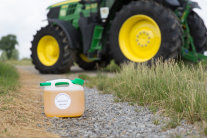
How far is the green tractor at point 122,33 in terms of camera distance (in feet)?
21.0

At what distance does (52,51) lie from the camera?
30.0 ft

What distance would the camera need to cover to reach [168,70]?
150 inches

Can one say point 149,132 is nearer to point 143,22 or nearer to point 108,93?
point 108,93

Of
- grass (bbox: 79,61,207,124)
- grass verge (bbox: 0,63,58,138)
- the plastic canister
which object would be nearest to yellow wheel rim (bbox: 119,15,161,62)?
grass (bbox: 79,61,207,124)

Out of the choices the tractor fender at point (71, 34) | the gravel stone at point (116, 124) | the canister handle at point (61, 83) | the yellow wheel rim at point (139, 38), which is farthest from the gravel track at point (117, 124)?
the tractor fender at point (71, 34)

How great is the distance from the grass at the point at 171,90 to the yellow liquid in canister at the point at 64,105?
0.96 meters

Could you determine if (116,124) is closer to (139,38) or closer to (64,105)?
(64,105)

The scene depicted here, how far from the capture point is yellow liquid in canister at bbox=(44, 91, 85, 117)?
3.29 meters

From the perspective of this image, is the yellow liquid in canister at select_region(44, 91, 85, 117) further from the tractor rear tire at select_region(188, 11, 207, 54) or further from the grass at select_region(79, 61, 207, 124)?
the tractor rear tire at select_region(188, 11, 207, 54)

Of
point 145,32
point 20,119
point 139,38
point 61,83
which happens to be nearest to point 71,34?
point 139,38

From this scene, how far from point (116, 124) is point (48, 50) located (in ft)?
22.6

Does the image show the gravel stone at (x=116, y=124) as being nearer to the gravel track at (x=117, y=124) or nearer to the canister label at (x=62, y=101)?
the gravel track at (x=117, y=124)

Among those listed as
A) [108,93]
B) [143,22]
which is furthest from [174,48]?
[108,93]

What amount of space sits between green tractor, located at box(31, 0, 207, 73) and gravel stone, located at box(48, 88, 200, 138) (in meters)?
3.22
